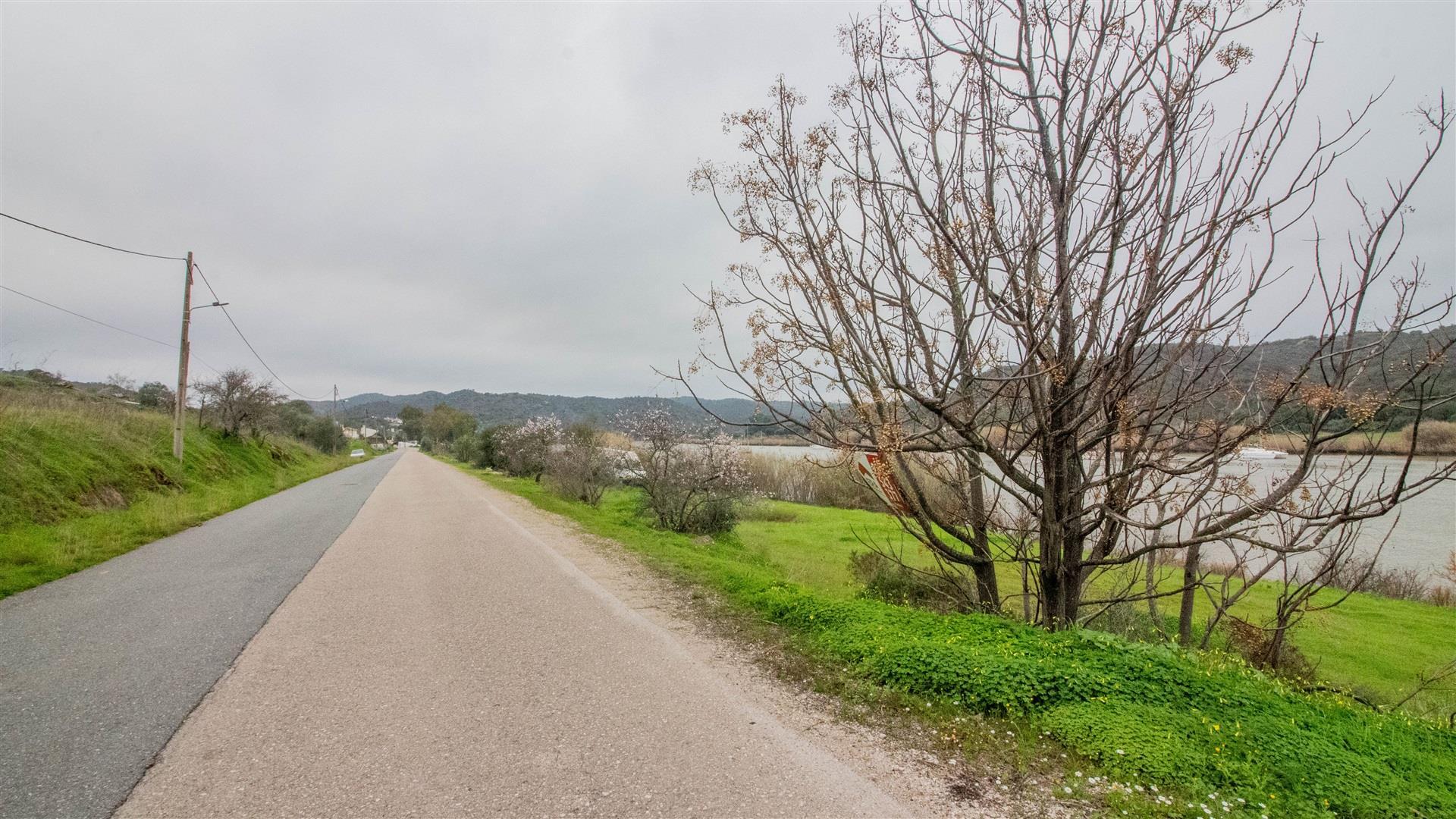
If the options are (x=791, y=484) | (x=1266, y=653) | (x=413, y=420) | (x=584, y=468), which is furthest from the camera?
(x=413, y=420)

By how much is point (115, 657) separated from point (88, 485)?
12382 millimetres

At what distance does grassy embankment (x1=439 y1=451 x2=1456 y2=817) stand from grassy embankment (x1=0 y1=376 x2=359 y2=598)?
30.9ft

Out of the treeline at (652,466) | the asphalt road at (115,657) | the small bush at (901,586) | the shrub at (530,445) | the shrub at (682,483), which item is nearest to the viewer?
the asphalt road at (115,657)

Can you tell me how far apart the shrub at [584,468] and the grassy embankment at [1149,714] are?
17845 millimetres

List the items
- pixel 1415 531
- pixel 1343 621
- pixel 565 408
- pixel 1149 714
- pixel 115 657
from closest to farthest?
pixel 1149 714
pixel 115 657
pixel 1343 621
pixel 1415 531
pixel 565 408

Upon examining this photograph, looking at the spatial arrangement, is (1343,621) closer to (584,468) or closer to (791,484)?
(584,468)

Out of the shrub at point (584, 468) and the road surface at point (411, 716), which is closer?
the road surface at point (411, 716)

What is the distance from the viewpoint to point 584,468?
23188 mm

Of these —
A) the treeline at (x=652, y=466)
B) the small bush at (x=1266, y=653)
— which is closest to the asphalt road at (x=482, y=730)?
the treeline at (x=652, y=466)

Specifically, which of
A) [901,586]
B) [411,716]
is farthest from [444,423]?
[411,716]

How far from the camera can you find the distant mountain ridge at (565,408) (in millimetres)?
7259

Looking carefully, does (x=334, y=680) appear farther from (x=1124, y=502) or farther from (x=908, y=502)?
(x=1124, y=502)

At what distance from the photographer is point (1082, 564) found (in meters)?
5.43

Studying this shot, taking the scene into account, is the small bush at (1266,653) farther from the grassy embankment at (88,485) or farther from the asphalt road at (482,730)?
the grassy embankment at (88,485)
